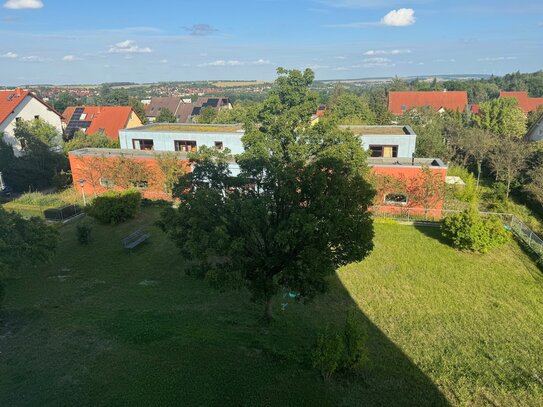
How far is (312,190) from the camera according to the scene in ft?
33.3

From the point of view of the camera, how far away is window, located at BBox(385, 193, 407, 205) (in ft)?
74.5

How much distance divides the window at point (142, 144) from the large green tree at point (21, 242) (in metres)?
19.8

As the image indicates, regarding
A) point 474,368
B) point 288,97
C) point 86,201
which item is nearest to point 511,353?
point 474,368

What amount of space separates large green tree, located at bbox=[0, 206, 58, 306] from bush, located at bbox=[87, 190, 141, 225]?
8.22 metres

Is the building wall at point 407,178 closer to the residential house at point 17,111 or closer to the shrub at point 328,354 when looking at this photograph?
the shrub at point 328,354

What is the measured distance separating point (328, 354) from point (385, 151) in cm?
2156

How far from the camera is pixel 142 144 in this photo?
32250 mm

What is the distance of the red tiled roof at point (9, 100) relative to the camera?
3784 cm

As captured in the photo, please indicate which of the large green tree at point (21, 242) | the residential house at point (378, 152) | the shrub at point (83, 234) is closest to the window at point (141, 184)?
the residential house at point (378, 152)

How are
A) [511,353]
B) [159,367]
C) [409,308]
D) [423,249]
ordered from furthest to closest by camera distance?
1. [423,249]
2. [409,308]
3. [511,353]
4. [159,367]

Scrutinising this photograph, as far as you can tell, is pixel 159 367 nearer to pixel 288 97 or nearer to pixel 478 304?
pixel 478 304

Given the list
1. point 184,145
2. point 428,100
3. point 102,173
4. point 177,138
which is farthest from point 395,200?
point 428,100

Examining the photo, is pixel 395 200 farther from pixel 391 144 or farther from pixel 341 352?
pixel 341 352

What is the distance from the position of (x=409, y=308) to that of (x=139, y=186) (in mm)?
20135
